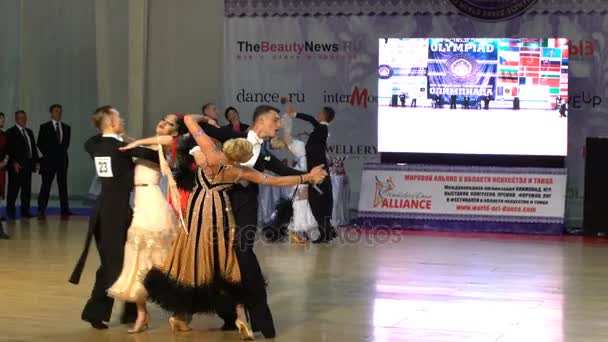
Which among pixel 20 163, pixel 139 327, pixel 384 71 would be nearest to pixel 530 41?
pixel 384 71

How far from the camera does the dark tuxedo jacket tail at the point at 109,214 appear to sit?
6.92m

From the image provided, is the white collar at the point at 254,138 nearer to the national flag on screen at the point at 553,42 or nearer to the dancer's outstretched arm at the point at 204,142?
the dancer's outstretched arm at the point at 204,142

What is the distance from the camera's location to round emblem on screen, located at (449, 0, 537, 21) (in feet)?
45.9

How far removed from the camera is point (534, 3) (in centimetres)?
1391

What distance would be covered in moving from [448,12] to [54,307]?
8.18 metres

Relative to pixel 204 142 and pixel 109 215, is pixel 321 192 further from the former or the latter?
pixel 204 142

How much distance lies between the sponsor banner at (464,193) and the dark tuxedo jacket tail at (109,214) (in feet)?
23.2

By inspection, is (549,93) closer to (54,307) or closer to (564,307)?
(564,307)

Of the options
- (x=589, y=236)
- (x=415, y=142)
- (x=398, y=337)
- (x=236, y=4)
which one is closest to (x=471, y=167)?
(x=415, y=142)

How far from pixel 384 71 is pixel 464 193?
6.28 ft

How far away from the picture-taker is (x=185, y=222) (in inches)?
262

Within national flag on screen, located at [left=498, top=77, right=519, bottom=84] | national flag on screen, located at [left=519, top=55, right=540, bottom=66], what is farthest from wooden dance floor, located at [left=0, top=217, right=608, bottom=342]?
national flag on screen, located at [left=519, top=55, right=540, bottom=66]

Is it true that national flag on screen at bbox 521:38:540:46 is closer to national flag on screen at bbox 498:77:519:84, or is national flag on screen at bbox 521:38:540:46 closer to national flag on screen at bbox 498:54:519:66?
national flag on screen at bbox 498:54:519:66

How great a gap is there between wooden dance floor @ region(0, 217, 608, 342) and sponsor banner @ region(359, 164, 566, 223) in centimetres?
75
